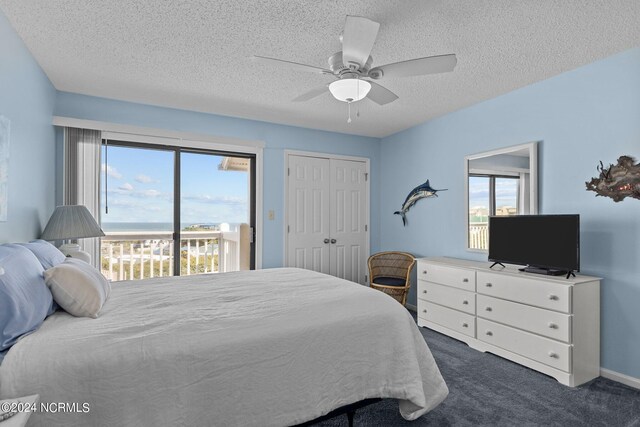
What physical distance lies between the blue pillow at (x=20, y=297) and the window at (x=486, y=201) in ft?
12.2

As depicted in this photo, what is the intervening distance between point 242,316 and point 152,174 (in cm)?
304

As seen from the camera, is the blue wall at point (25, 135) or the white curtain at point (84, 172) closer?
the blue wall at point (25, 135)

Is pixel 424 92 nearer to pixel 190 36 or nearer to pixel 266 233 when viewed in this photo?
pixel 190 36

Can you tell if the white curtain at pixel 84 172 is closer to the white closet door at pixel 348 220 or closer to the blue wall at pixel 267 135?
the blue wall at pixel 267 135

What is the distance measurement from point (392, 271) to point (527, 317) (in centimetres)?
200

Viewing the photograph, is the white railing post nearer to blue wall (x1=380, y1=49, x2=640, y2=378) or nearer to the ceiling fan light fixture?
the ceiling fan light fixture

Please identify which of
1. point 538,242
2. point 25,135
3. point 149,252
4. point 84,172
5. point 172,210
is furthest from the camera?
point 149,252

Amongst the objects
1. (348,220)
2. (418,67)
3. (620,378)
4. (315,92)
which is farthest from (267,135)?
(620,378)

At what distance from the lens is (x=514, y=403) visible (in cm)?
227

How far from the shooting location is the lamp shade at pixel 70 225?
276 centimetres

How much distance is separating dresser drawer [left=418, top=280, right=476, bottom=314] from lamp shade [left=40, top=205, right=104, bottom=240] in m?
3.38

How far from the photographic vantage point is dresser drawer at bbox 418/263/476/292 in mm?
3262

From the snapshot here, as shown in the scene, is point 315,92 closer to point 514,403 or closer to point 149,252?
point 514,403

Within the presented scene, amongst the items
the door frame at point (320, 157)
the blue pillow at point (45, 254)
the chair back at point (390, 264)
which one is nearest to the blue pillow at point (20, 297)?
the blue pillow at point (45, 254)
